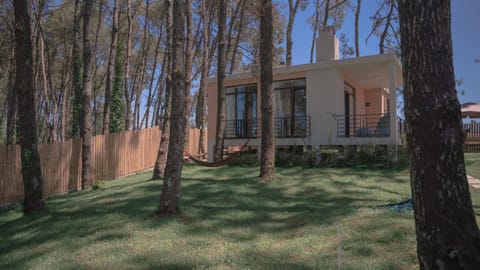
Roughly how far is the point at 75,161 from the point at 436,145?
1068cm

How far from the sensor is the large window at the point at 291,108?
12949 mm

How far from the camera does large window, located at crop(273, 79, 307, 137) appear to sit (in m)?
12.9

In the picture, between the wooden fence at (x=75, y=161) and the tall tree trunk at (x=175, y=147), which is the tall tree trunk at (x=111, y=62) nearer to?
the wooden fence at (x=75, y=161)

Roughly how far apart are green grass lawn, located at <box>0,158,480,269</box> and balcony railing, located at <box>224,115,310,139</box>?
486 cm

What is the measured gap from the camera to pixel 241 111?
46.6 ft

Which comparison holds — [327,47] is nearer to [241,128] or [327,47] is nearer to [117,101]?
[241,128]

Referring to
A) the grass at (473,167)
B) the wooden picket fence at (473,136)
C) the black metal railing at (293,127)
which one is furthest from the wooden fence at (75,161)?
the wooden picket fence at (473,136)

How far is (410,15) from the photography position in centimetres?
225

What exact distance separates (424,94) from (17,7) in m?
7.44

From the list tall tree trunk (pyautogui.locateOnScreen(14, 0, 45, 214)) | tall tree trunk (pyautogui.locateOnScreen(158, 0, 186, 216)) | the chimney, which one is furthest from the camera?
the chimney

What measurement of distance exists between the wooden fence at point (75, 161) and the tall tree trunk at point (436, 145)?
9334mm

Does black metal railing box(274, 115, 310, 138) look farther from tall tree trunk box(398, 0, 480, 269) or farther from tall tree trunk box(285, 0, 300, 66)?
tall tree trunk box(398, 0, 480, 269)

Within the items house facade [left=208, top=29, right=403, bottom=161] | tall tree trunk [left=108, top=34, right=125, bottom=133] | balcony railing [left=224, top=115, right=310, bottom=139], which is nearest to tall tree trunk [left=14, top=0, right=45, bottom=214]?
house facade [left=208, top=29, right=403, bottom=161]

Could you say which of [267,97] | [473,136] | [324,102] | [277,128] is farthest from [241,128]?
[473,136]
